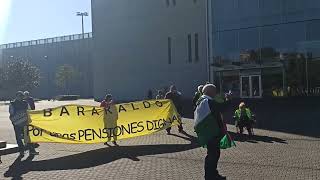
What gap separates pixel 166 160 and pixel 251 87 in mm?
30788

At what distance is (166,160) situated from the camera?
12.7 meters

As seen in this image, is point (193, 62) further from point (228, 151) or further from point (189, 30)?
point (228, 151)

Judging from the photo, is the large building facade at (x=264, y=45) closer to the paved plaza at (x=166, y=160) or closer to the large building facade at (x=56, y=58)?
the paved plaza at (x=166, y=160)

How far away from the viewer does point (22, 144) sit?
1537cm

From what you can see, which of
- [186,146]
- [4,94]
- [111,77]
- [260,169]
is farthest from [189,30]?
[4,94]

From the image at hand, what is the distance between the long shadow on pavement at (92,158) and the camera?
40.1 ft

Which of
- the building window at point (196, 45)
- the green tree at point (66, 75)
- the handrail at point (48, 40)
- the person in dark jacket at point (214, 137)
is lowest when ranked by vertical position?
the green tree at point (66, 75)

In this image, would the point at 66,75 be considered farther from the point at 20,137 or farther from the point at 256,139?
the point at 256,139

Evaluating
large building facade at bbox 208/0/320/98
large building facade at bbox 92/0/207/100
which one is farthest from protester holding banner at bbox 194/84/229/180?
large building facade at bbox 92/0/207/100

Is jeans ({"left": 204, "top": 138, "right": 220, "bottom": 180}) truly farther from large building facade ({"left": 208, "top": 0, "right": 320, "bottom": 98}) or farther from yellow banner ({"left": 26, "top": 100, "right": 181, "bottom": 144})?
large building facade ({"left": 208, "top": 0, "right": 320, "bottom": 98})

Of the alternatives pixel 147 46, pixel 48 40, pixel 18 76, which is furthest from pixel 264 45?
pixel 48 40

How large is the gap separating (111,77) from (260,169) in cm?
4884

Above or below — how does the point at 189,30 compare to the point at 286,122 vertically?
above

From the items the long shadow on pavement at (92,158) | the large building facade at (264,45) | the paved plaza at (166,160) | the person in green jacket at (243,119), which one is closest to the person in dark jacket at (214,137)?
the paved plaza at (166,160)
